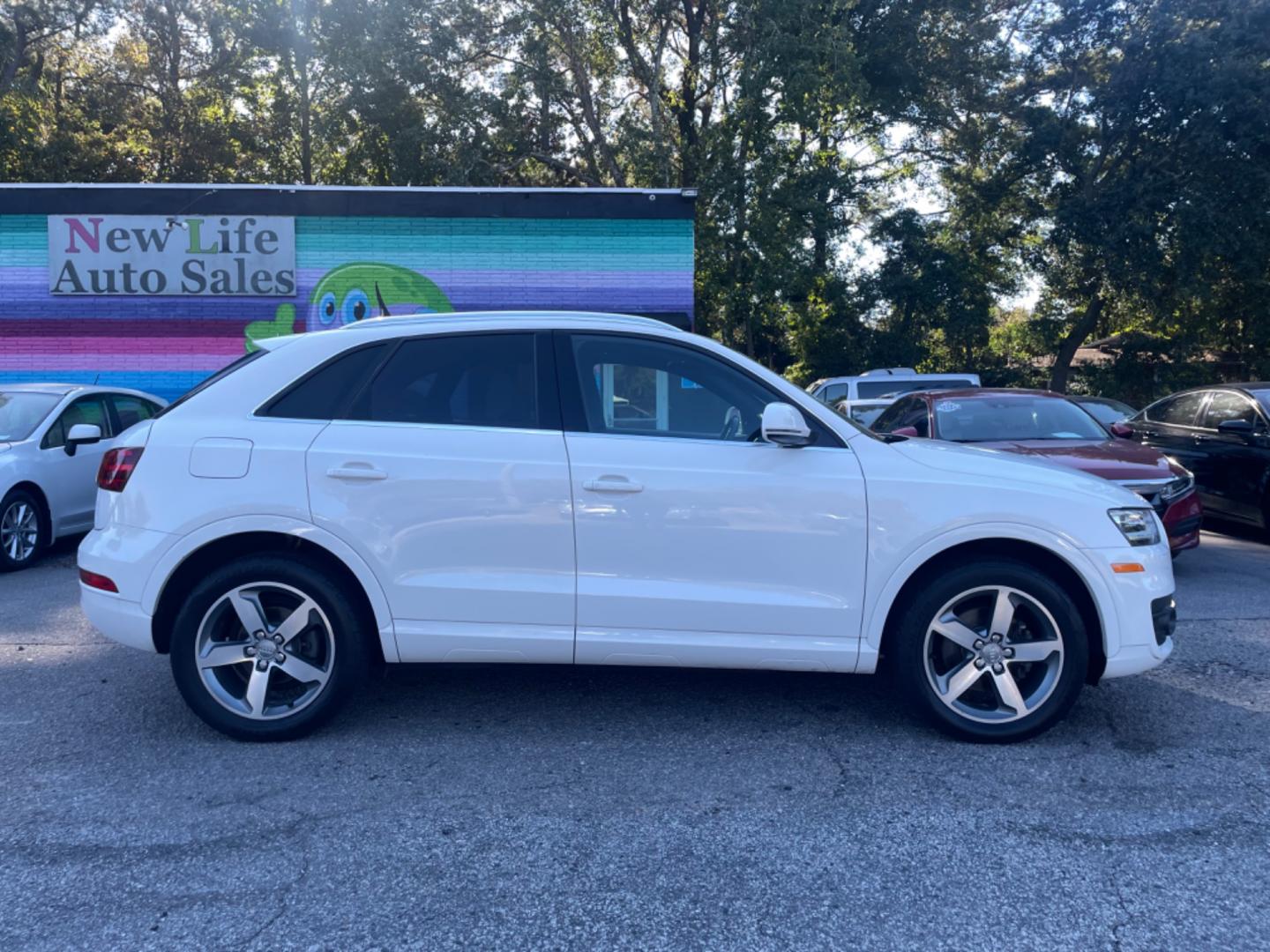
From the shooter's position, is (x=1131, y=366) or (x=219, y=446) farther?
(x=1131, y=366)

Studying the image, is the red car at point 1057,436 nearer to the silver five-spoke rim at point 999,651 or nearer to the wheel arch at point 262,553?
the silver five-spoke rim at point 999,651

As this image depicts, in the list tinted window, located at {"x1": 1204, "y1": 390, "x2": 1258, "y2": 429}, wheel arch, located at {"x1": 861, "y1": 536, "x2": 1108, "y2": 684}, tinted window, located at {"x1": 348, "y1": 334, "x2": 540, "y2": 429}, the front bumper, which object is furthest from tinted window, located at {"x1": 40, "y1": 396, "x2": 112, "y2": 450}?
tinted window, located at {"x1": 1204, "y1": 390, "x2": 1258, "y2": 429}

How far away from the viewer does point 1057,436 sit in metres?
8.68

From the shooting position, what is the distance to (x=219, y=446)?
14.7ft

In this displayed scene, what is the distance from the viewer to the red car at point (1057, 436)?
7766 mm

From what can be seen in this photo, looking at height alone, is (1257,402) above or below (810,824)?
above

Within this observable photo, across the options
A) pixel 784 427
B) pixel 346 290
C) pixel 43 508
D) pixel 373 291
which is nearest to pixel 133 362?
pixel 346 290

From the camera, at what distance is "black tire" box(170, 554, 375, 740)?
14.5ft

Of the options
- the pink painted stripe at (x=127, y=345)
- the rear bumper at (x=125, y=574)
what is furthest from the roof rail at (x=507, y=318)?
the pink painted stripe at (x=127, y=345)

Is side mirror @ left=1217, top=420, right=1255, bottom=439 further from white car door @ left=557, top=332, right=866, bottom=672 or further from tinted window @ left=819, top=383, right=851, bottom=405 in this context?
tinted window @ left=819, top=383, right=851, bottom=405

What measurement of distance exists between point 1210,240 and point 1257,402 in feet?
54.9

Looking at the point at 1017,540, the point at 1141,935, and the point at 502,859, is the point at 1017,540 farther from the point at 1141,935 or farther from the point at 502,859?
the point at 502,859

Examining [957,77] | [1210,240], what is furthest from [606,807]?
[957,77]

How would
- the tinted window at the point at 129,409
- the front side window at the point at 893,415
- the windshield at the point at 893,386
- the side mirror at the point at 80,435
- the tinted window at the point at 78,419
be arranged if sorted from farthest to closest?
the windshield at the point at 893,386 < the tinted window at the point at 129,409 < the front side window at the point at 893,415 < the tinted window at the point at 78,419 < the side mirror at the point at 80,435
